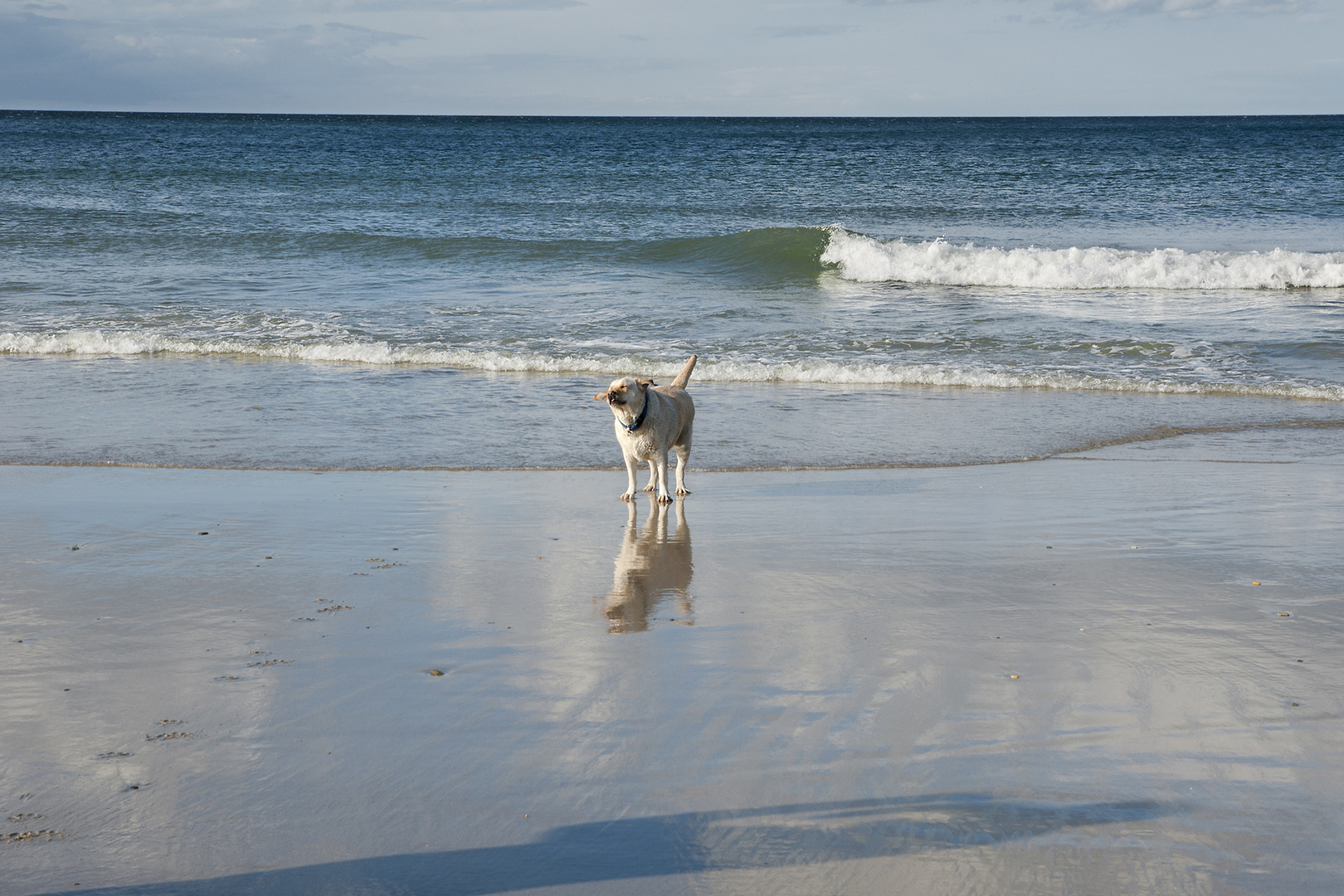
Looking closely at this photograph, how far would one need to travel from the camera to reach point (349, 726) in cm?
313

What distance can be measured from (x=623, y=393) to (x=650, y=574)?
1.37 m

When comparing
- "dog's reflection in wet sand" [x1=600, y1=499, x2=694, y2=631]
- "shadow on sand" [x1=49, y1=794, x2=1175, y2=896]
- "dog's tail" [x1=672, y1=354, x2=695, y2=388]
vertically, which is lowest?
"dog's reflection in wet sand" [x1=600, y1=499, x2=694, y2=631]

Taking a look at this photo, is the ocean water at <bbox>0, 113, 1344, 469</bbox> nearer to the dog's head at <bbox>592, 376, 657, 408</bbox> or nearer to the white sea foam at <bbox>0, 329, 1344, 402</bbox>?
the white sea foam at <bbox>0, 329, 1344, 402</bbox>

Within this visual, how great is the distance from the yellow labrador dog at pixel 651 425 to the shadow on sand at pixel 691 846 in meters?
3.37

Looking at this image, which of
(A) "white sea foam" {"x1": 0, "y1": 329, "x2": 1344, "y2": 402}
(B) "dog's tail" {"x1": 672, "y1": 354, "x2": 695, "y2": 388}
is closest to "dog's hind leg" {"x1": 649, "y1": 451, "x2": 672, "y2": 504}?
(B) "dog's tail" {"x1": 672, "y1": 354, "x2": 695, "y2": 388}

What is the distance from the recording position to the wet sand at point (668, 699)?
2.51m

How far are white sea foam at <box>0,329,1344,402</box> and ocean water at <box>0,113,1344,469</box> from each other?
4 cm

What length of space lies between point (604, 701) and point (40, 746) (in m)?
1.62

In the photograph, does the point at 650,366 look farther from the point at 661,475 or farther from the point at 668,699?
the point at 668,699

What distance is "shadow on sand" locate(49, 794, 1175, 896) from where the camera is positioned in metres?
2.39

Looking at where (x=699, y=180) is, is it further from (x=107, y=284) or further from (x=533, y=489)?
(x=533, y=489)

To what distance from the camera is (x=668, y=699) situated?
11.0 feet

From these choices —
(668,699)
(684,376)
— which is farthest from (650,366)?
(668,699)

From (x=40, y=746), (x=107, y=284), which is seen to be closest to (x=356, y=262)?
(x=107, y=284)
